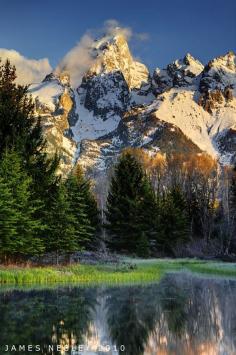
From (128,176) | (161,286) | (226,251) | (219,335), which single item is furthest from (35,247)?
(226,251)

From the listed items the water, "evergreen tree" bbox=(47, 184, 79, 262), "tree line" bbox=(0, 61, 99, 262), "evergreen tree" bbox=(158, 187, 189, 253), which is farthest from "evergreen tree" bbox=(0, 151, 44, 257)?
"evergreen tree" bbox=(158, 187, 189, 253)

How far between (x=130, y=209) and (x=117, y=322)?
45002mm

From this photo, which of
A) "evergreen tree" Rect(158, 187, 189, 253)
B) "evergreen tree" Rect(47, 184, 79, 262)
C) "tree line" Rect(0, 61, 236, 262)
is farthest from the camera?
"evergreen tree" Rect(158, 187, 189, 253)

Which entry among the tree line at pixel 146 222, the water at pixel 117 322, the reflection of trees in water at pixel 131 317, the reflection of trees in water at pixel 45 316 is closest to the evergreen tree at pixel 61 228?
the water at pixel 117 322

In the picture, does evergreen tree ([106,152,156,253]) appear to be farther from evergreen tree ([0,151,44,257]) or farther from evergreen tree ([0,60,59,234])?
evergreen tree ([0,151,44,257])

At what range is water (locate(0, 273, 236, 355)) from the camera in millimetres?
12258

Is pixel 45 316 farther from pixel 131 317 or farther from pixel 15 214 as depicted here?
pixel 15 214

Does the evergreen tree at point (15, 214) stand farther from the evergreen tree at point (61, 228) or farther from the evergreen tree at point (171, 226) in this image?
the evergreen tree at point (171, 226)

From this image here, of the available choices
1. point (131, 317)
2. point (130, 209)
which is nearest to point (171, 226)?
point (130, 209)

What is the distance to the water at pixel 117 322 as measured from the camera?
12258 millimetres

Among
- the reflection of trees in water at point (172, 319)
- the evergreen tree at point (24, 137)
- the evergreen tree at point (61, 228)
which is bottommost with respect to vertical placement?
the reflection of trees in water at point (172, 319)

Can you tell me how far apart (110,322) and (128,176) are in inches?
1851

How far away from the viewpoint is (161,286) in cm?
2688

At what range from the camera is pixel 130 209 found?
60719mm
